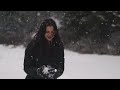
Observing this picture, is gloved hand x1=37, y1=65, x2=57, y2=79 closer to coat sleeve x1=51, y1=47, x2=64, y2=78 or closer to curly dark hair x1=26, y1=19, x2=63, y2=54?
coat sleeve x1=51, y1=47, x2=64, y2=78

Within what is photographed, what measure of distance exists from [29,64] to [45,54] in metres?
0.37

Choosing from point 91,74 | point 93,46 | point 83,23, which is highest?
point 83,23

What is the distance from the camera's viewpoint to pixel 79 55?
24.6 feet

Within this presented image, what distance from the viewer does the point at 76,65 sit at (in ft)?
22.7

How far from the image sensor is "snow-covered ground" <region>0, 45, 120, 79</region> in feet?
20.7

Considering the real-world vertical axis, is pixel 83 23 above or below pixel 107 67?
above

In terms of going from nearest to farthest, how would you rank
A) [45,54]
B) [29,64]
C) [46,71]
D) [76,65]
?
1. [29,64]
2. [46,71]
3. [45,54]
4. [76,65]

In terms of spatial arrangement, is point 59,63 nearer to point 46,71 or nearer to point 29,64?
point 46,71

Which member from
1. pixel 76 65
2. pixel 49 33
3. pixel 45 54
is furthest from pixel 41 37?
pixel 76 65
